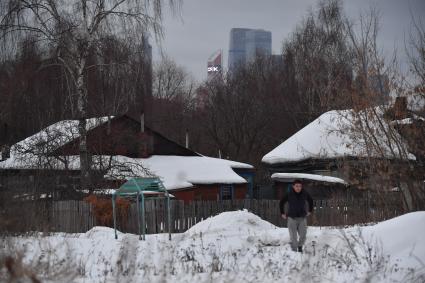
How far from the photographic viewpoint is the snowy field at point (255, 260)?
23.7 feet

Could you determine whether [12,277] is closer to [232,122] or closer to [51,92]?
[51,92]

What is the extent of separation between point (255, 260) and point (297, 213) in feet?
7.38

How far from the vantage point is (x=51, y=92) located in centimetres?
2442

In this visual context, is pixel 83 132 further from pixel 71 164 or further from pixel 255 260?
pixel 255 260

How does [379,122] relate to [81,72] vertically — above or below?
below

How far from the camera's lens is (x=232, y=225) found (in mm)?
14414

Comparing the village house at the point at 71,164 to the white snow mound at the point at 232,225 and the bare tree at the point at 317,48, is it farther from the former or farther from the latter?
the bare tree at the point at 317,48

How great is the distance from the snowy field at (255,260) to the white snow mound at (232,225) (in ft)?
7.37

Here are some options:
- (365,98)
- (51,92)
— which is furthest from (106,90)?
(365,98)

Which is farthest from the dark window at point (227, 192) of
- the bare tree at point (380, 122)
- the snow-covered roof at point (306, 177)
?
the bare tree at point (380, 122)

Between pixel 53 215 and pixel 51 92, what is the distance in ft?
25.5

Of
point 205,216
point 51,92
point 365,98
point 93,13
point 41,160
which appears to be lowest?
point 205,216

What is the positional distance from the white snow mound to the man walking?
2.79 m

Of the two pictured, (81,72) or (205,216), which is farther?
(81,72)
